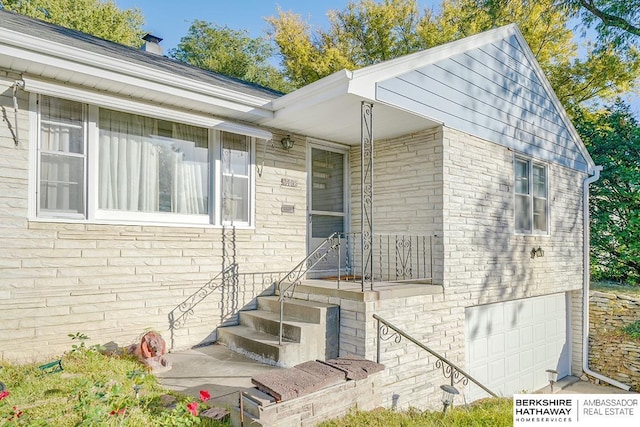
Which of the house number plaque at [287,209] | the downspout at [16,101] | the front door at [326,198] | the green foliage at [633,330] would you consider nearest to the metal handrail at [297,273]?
the front door at [326,198]

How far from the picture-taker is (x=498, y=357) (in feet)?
23.5

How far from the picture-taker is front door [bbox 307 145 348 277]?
7.11m

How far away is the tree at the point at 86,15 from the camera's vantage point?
1611 cm

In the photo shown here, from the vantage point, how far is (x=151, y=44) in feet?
26.4

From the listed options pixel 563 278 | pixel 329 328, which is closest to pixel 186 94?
pixel 329 328

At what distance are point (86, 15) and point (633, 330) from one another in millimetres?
21376

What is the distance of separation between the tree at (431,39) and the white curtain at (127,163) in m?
13.1

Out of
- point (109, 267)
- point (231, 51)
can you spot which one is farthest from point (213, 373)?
point (231, 51)

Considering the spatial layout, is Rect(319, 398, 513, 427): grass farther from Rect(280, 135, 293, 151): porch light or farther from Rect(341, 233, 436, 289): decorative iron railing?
Rect(280, 135, 293, 151): porch light

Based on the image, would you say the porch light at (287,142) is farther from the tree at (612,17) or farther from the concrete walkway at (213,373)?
the tree at (612,17)

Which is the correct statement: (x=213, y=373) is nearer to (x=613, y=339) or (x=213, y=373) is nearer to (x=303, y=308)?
(x=303, y=308)

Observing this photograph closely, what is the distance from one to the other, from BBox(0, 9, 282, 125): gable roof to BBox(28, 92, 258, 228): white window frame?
21 cm

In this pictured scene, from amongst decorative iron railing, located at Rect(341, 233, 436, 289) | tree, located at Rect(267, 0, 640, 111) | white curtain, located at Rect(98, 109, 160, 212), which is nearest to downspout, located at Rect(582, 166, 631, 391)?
decorative iron railing, located at Rect(341, 233, 436, 289)

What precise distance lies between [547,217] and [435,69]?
14.7ft
